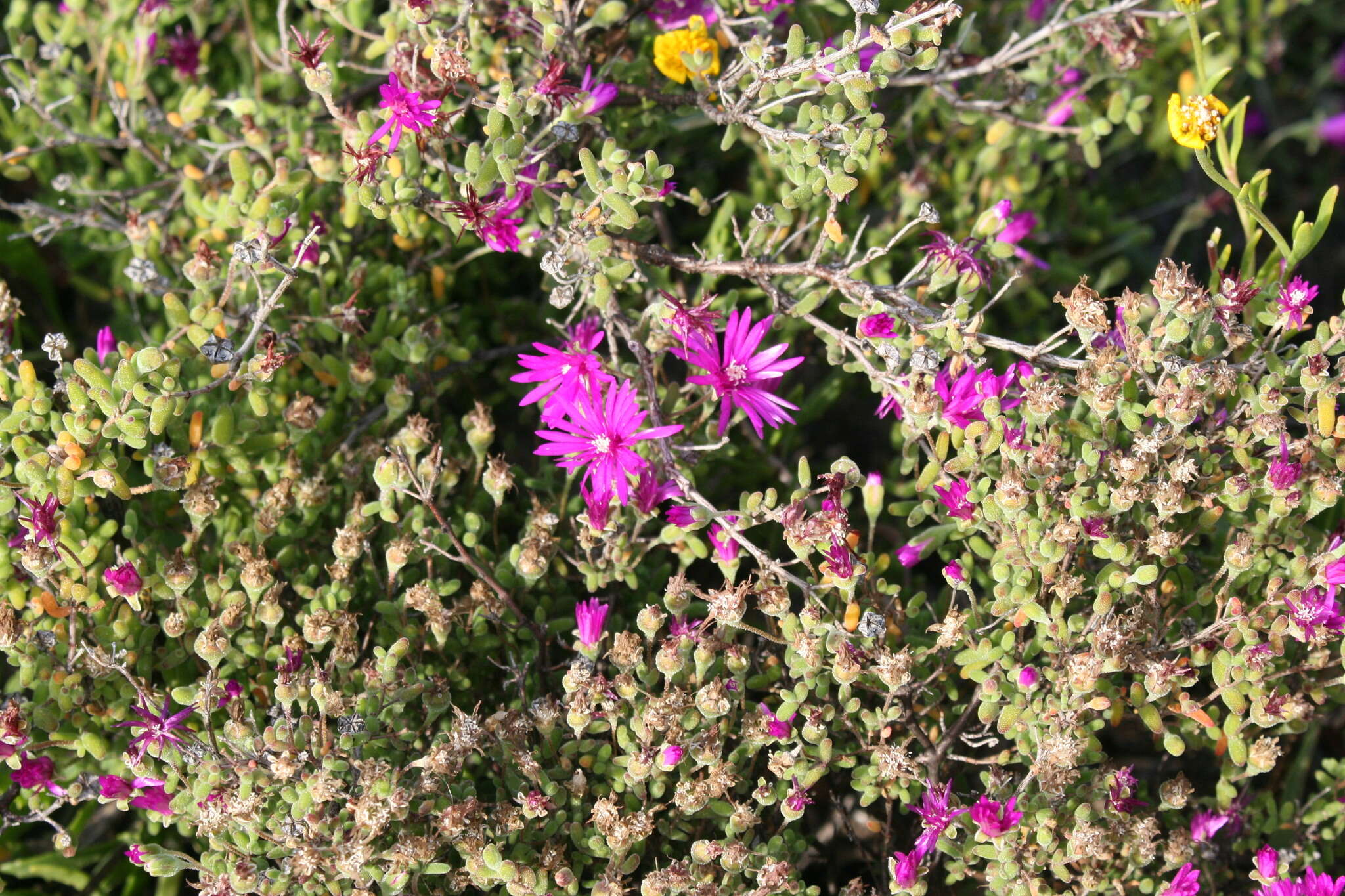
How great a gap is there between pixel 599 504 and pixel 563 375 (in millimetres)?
185

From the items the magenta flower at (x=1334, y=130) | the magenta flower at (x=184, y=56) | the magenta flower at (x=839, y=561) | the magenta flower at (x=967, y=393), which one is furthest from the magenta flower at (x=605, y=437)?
the magenta flower at (x=1334, y=130)

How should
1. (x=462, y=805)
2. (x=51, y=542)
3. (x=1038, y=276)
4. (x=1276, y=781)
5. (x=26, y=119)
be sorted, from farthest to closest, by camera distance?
(x=1038, y=276), (x=26, y=119), (x=1276, y=781), (x=51, y=542), (x=462, y=805)

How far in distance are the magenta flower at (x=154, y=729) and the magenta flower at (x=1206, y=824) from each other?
1267 mm

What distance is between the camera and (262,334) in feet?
4.98

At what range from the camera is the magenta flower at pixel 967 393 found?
1.38 meters

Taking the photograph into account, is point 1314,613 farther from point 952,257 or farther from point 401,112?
point 401,112

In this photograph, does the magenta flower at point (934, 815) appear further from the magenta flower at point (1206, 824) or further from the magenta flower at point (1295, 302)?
the magenta flower at point (1295, 302)

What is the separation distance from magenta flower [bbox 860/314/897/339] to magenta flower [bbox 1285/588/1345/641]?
1.81ft

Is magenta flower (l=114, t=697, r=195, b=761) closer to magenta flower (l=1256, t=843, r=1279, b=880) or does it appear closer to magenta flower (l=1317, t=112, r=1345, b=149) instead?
magenta flower (l=1256, t=843, r=1279, b=880)

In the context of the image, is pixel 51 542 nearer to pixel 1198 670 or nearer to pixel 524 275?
pixel 524 275

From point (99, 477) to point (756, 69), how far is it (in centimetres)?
91

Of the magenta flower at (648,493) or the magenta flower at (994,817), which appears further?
the magenta flower at (648,493)

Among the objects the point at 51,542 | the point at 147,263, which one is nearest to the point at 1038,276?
the point at 147,263

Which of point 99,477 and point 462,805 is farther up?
point 99,477
